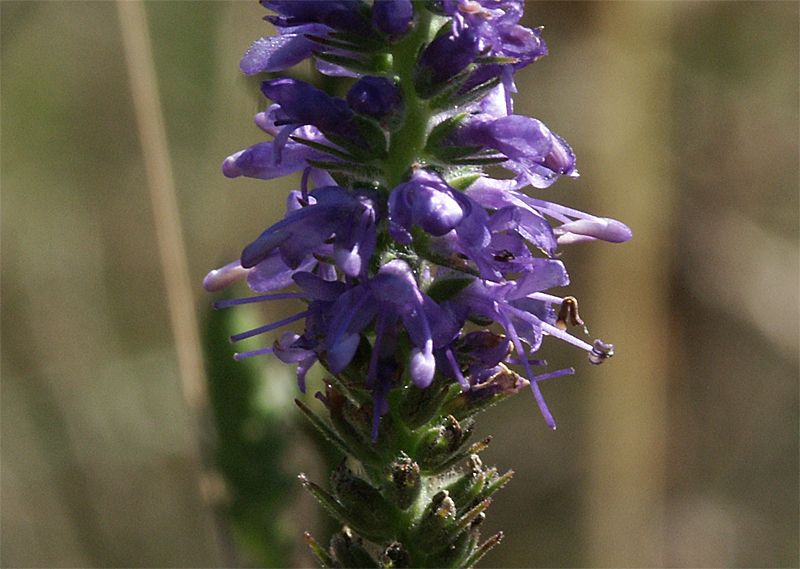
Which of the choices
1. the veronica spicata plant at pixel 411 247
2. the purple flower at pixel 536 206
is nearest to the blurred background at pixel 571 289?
the purple flower at pixel 536 206

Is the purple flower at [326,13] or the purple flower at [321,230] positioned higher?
the purple flower at [326,13]

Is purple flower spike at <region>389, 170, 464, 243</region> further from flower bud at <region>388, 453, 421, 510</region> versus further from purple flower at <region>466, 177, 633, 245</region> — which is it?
flower bud at <region>388, 453, 421, 510</region>

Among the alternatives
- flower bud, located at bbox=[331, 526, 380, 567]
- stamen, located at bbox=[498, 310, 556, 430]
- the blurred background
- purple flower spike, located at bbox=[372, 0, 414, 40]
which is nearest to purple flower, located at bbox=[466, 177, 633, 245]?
stamen, located at bbox=[498, 310, 556, 430]

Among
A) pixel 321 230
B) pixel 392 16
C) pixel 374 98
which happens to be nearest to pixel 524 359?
pixel 321 230

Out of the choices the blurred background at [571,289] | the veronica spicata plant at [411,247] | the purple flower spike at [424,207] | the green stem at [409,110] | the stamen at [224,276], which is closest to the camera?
the purple flower spike at [424,207]

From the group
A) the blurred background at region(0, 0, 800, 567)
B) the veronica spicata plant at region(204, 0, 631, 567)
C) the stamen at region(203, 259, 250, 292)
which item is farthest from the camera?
the blurred background at region(0, 0, 800, 567)

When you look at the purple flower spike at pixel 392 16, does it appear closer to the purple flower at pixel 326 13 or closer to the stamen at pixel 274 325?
the purple flower at pixel 326 13

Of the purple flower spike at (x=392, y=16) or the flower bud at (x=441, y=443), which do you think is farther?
the flower bud at (x=441, y=443)
